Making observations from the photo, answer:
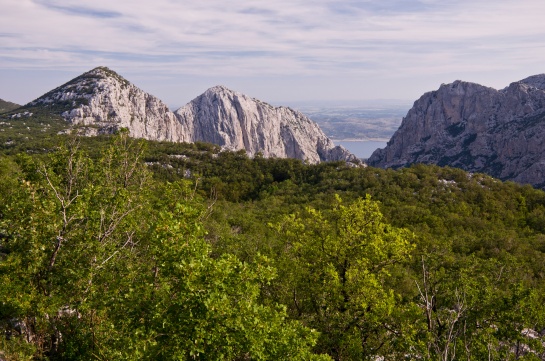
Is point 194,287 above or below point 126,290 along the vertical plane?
above

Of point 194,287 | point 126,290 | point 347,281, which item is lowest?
point 347,281

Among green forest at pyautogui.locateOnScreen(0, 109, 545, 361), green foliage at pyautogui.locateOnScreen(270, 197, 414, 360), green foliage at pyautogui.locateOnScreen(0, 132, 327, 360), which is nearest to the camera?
green foliage at pyautogui.locateOnScreen(0, 132, 327, 360)

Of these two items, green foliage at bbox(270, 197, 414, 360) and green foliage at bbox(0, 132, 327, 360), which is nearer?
green foliage at bbox(0, 132, 327, 360)

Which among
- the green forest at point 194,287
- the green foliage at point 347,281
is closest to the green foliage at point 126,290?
the green forest at point 194,287

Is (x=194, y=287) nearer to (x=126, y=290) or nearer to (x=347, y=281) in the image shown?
(x=126, y=290)

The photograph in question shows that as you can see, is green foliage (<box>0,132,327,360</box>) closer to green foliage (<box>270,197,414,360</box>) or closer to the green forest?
the green forest

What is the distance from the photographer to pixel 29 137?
116 metres

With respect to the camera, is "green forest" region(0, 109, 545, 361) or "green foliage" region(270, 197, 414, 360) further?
"green foliage" region(270, 197, 414, 360)

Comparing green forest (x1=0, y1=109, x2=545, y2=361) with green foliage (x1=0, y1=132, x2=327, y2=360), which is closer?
green foliage (x1=0, y1=132, x2=327, y2=360)

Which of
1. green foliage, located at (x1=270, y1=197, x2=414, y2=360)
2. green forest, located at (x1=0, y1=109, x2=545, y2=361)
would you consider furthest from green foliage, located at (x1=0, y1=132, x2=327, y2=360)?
green foliage, located at (x1=270, y1=197, x2=414, y2=360)

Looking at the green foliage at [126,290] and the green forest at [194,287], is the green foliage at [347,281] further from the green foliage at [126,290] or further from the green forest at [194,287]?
the green foliage at [126,290]

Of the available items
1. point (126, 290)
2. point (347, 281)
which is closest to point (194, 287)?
point (126, 290)

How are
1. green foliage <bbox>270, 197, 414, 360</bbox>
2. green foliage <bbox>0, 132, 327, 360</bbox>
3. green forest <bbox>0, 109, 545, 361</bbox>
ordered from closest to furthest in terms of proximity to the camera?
1. green foliage <bbox>0, 132, 327, 360</bbox>
2. green forest <bbox>0, 109, 545, 361</bbox>
3. green foliage <bbox>270, 197, 414, 360</bbox>

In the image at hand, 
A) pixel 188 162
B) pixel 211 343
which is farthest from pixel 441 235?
pixel 188 162
